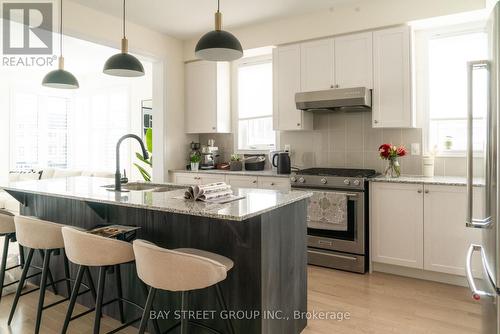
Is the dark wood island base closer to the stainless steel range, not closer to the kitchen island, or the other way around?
the kitchen island

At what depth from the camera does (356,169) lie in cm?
415

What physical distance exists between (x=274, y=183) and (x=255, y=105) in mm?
1461

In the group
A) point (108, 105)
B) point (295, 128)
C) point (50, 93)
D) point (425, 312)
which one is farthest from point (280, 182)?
point (50, 93)

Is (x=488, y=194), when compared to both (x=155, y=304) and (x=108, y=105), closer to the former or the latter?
(x=155, y=304)

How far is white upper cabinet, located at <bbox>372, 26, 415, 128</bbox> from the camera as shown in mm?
3639

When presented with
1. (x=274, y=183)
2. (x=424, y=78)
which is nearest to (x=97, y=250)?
(x=274, y=183)

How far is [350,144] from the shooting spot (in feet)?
14.0

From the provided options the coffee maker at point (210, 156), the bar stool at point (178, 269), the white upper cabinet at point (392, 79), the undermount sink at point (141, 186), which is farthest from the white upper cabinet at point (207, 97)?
the bar stool at point (178, 269)

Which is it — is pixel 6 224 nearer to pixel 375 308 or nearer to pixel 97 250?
pixel 97 250

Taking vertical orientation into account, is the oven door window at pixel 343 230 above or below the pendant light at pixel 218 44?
below

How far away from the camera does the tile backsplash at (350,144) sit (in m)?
3.93

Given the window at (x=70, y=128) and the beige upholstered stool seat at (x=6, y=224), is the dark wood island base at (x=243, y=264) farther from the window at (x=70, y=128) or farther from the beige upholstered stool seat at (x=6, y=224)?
the window at (x=70, y=128)

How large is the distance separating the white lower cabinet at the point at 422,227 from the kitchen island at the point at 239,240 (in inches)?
56.6

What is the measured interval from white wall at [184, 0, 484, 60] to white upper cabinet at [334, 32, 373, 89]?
0.42 ft
